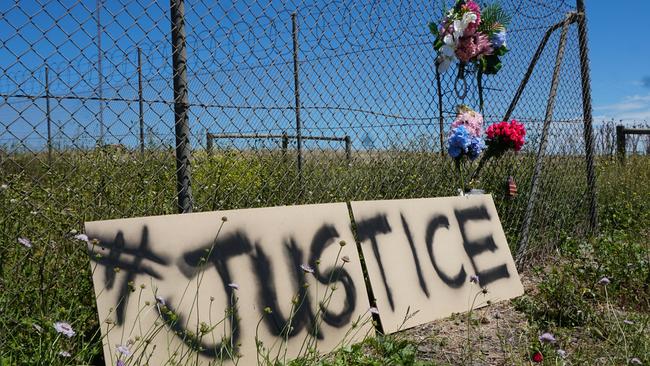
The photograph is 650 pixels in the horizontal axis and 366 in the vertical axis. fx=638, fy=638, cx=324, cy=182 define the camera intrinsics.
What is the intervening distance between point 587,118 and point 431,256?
145 inches

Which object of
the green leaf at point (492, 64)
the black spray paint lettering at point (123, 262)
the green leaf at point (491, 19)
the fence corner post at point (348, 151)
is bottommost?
the black spray paint lettering at point (123, 262)

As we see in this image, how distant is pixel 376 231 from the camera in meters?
3.66

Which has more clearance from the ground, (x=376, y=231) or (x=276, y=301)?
(x=376, y=231)

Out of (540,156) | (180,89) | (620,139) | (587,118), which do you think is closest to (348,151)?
(540,156)

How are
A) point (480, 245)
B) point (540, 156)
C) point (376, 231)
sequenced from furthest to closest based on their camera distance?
point (540, 156)
point (480, 245)
point (376, 231)

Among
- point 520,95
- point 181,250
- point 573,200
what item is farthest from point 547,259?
point 181,250

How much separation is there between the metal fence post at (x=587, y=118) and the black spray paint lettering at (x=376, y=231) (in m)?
3.74

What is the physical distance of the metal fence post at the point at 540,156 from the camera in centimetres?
523

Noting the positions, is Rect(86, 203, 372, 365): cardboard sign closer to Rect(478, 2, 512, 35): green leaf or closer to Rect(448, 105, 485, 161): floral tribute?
Rect(448, 105, 485, 161): floral tribute

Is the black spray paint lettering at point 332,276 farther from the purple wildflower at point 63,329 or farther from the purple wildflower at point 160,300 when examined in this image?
the purple wildflower at point 63,329

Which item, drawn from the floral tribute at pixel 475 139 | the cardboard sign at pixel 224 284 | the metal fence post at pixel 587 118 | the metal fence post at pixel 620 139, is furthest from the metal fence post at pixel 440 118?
the metal fence post at pixel 620 139

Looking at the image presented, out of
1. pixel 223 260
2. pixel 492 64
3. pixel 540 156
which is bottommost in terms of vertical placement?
pixel 223 260

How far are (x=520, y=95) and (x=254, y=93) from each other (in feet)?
10.1

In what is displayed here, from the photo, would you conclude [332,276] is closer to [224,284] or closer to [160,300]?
[224,284]
